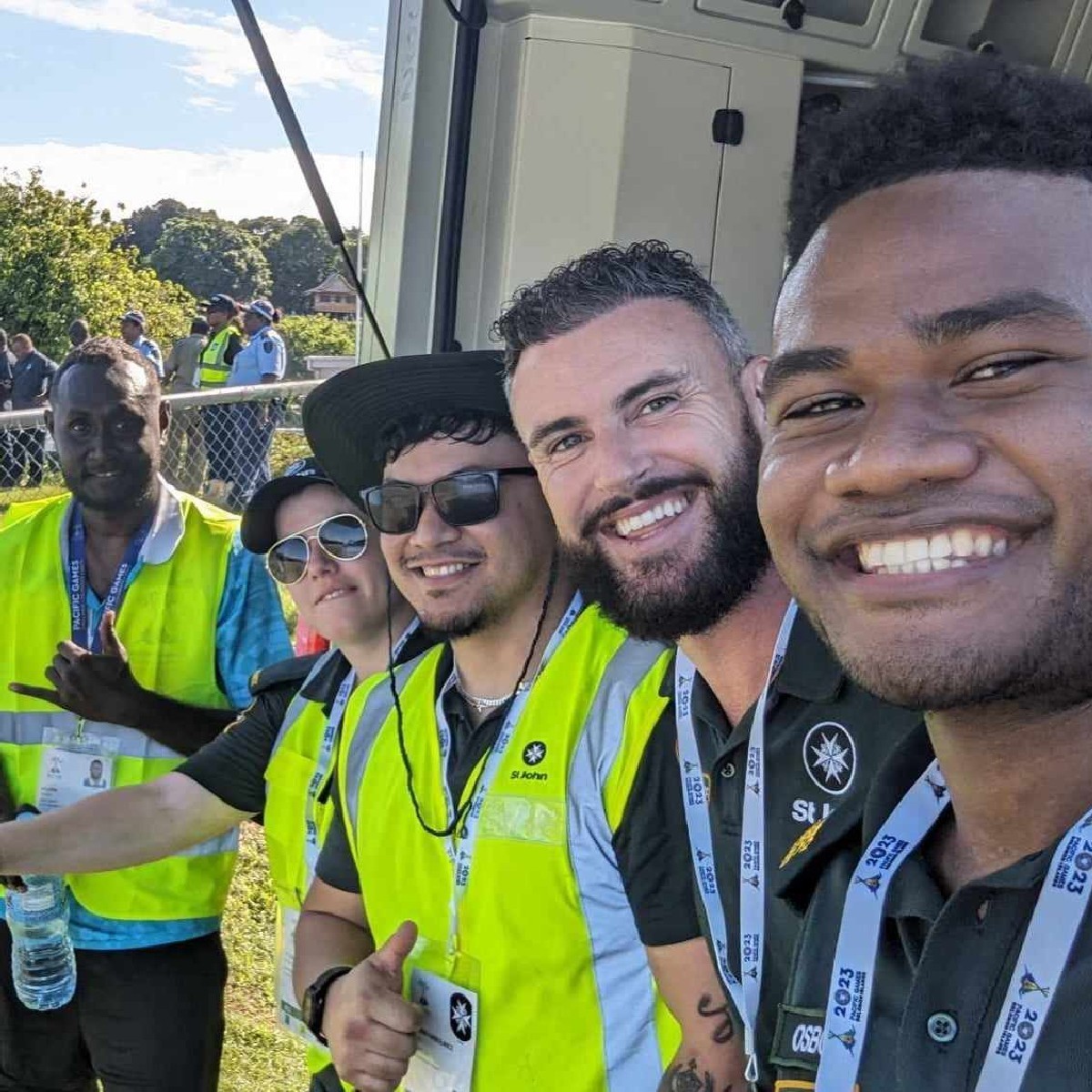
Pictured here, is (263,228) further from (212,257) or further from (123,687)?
(123,687)

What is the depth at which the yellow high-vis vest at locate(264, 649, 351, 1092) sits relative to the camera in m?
2.37

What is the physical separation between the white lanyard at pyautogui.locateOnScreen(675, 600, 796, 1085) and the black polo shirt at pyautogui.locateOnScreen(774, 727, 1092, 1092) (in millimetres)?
211

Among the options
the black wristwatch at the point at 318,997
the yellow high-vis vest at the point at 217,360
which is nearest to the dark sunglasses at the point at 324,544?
the black wristwatch at the point at 318,997

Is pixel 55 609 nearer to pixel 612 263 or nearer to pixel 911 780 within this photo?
pixel 612 263

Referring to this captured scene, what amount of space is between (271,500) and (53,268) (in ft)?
63.9

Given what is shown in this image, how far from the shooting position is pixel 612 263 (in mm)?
2004

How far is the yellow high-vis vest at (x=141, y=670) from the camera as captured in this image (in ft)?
9.27

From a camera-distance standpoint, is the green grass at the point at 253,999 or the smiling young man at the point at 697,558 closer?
the smiling young man at the point at 697,558

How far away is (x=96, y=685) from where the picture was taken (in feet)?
9.09

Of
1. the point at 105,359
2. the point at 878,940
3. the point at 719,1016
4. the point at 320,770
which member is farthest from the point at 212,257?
the point at 878,940

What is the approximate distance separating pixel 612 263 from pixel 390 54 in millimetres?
1417

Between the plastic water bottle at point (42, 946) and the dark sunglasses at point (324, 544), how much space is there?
2.93 ft

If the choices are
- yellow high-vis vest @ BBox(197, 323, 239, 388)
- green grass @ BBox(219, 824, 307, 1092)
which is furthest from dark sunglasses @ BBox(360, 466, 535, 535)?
yellow high-vis vest @ BBox(197, 323, 239, 388)

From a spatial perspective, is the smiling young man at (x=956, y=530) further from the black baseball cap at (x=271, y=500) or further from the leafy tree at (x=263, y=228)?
the leafy tree at (x=263, y=228)
